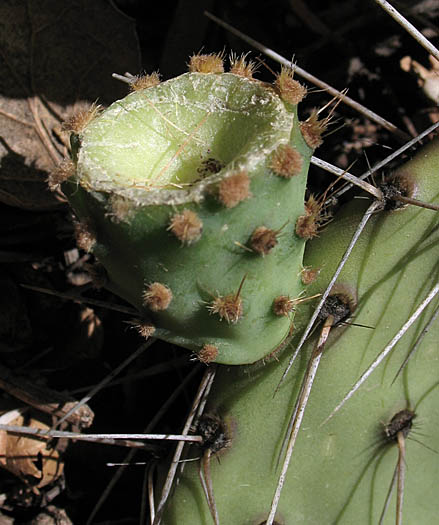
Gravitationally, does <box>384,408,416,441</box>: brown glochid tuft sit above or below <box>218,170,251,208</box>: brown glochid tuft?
below

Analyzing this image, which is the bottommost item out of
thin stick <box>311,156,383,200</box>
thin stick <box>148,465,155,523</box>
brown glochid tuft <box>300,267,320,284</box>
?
thin stick <box>148,465,155,523</box>

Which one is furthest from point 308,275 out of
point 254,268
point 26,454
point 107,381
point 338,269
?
point 26,454

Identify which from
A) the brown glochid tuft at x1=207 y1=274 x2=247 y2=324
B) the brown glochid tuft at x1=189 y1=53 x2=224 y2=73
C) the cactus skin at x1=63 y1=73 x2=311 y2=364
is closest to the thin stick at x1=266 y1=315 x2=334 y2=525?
the cactus skin at x1=63 y1=73 x2=311 y2=364

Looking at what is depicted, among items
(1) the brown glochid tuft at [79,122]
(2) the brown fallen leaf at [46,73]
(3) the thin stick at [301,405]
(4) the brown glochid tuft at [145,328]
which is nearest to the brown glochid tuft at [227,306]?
(4) the brown glochid tuft at [145,328]

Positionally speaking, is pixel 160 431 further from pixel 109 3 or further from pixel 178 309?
pixel 109 3

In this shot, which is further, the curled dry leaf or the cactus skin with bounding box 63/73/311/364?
the curled dry leaf

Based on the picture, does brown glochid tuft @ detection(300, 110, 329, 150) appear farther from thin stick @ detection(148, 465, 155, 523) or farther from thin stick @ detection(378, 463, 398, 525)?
thin stick @ detection(148, 465, 155, 523)

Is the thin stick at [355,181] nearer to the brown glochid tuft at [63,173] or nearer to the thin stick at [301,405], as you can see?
the thin stick at [301,405]
